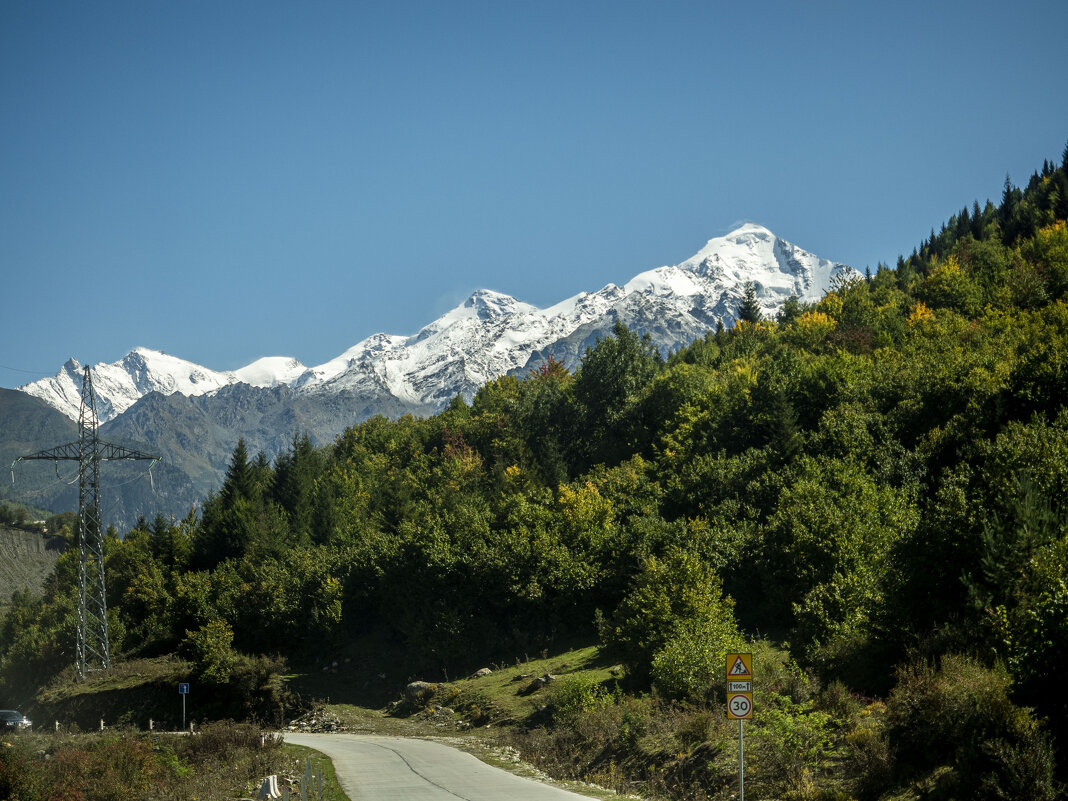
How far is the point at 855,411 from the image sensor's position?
59750mm

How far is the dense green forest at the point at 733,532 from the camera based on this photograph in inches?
913

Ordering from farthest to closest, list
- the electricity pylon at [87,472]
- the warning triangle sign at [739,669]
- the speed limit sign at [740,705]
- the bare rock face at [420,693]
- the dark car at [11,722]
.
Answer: the electricity pylon at [87,472] < the bare rock face at [420,693] < the dark car at [11,722] < the warning triangle sign at [739,669] < the speed limit sign at [740,705]

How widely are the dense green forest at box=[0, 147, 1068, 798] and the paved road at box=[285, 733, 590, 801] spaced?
25.1 ft

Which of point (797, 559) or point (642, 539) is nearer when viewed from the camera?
point (797, 559)

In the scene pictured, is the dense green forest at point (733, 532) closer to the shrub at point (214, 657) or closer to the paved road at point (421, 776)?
the shrub at point (214, 657)

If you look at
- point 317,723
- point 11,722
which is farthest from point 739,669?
point 11,722

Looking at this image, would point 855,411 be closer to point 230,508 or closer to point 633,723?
point 633,723

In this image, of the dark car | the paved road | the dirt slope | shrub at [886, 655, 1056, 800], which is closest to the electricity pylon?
the dark car

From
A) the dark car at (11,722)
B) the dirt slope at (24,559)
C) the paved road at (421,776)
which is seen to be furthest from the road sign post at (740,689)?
the dirt slope at (24,559)

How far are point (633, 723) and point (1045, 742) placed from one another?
15.1 m

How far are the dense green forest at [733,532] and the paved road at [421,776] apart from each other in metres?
7.65

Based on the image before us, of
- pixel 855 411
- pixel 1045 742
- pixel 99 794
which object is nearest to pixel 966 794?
pixel 1045 742

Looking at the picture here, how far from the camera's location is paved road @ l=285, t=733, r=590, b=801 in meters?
23.1

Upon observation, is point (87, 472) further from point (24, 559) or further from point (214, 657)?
point (24, 559)
